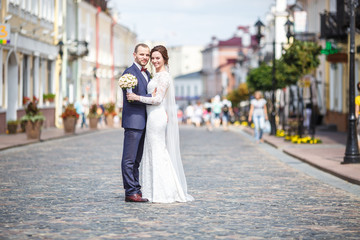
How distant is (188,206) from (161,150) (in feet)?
2.65

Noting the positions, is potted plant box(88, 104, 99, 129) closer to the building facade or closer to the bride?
the building facade

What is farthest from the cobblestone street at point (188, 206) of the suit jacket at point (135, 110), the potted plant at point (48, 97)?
the potted plant at point (48, 97)

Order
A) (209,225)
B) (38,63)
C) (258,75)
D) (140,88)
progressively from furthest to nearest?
1. (258,75)
2. (38,63)
3. (140,88)
4. (209,225)

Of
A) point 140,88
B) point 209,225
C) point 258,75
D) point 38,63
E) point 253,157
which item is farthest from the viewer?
point 258,75

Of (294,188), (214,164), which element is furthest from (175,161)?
(214,164)

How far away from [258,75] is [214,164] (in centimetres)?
2857

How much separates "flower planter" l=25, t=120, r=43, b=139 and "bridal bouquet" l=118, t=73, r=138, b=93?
17975 mm

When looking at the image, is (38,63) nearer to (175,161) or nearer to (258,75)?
(258,75)

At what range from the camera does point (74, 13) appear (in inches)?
2140

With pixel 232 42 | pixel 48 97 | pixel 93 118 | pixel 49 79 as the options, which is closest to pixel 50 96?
pixel 48 97

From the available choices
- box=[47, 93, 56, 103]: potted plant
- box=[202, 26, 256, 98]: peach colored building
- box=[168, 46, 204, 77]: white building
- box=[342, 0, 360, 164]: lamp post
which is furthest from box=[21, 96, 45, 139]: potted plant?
box=[168, 46, 204, 77]: white building

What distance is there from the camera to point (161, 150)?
10.8 metres

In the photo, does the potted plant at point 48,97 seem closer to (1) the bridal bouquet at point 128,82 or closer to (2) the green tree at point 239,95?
(2) the green tree at point 239,95

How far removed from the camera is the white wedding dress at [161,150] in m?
10.7
